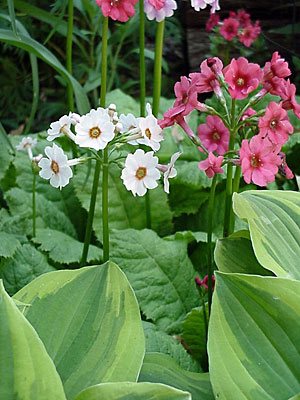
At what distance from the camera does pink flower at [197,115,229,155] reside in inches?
43.9

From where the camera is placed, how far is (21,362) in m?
0.63

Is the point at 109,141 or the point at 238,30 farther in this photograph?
the point at 238,30

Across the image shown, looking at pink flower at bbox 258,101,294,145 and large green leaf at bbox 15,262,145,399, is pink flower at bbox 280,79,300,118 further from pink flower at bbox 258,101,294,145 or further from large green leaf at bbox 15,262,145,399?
large green leaf at bbox 15,262,145,399

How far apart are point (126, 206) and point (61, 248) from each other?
0.28 metres

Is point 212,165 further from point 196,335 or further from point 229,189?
point 196,335

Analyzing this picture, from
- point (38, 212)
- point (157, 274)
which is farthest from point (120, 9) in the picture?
point (38, 212)

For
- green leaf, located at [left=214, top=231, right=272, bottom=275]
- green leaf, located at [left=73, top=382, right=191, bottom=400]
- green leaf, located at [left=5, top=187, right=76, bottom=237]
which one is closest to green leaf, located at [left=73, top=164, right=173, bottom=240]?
green leaf, located at [left=5, top=187, right=76, bottom=237]

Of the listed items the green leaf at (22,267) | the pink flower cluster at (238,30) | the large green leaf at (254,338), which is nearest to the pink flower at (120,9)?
the large green leaf at (254,338)

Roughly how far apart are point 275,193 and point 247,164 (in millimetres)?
131

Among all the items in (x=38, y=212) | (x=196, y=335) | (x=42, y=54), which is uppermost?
(x=42, y=54)

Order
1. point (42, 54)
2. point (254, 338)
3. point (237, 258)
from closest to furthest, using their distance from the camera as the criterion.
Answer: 1. point (254, 338)
2. point (237, 258)
3. point (42, 54)

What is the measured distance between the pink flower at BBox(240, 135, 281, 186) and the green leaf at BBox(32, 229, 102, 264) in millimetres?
495

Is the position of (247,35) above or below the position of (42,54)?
above

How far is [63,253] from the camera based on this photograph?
132cm
